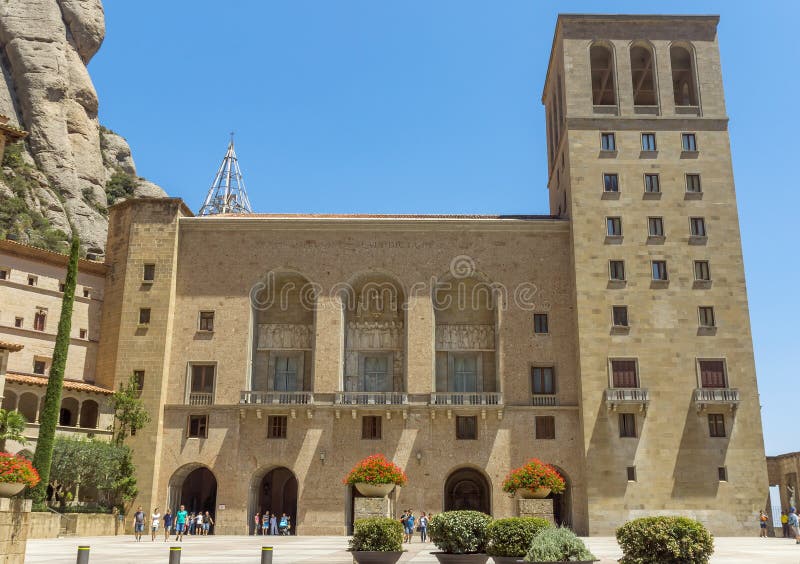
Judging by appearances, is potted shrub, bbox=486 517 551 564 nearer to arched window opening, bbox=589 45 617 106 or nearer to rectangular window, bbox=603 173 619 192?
rectangular window, bbox=603 173 619 192

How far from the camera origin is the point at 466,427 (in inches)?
1695

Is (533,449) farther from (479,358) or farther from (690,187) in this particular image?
(690,187)

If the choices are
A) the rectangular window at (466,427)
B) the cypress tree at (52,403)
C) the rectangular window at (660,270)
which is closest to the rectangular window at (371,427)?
the rectangular window at (466,427)

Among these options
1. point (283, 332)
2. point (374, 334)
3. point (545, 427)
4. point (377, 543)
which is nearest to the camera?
point (377, 543)

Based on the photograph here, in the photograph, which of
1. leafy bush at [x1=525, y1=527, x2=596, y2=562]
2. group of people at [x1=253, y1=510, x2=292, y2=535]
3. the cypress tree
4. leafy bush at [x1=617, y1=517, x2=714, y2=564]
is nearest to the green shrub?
leafy bush at [x1=525, y1=527, x2=596, y2=562]

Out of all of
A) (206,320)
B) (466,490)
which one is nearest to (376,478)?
(466,490)

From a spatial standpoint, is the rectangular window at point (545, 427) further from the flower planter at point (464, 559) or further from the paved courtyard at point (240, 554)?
the flower planter at point (464, 559)

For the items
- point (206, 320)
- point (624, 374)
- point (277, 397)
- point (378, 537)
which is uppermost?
point (206, 320)

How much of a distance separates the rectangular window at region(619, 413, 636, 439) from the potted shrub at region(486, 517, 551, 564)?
85.0ft

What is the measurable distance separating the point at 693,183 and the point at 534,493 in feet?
79.8

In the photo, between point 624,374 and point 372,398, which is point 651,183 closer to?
point 624,374

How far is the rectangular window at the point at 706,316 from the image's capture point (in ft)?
141

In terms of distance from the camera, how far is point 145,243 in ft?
150

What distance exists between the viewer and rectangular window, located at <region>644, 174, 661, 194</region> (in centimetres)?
4553
